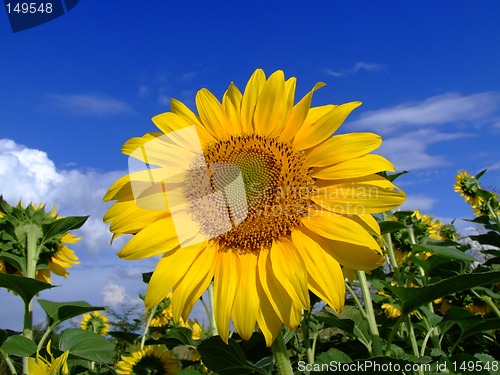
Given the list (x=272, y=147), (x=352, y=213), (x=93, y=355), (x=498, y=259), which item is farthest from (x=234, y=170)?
(x=498, y=259)

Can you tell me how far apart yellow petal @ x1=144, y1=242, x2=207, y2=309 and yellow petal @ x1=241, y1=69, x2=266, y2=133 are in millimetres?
461

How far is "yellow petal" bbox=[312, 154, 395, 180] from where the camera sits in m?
1.66

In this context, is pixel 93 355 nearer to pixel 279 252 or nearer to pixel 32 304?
pixel 32 304

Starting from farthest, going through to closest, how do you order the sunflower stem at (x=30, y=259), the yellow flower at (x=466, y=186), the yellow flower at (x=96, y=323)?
the yellow flower at (x=466, y=186) → the yellow flower at (x=96, y=323) → the sunflower stem at (x=30, y=259)

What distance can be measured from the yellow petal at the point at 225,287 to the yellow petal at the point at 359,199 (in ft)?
1.17

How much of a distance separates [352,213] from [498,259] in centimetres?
383

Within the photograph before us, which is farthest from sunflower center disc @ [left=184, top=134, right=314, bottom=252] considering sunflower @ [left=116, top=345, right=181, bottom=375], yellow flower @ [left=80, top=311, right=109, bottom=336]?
yellow flower @ [left=80, top=311, right=109, bottom=336]

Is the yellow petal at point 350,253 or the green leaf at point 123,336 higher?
the yellow petal at point 350,253

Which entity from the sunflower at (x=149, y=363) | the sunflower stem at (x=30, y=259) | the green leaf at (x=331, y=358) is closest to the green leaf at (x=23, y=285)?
the sunflower stem at (x=30, y=259)

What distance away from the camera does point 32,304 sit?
2416mm

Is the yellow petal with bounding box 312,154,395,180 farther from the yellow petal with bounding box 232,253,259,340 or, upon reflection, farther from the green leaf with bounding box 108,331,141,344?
the green leaf with bounding box 108,331,141,344

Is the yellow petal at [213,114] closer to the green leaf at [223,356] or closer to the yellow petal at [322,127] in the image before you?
the yellow petal at [322,127]

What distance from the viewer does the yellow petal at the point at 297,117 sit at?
1676 millimetres

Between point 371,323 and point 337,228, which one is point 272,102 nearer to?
point 337,228
